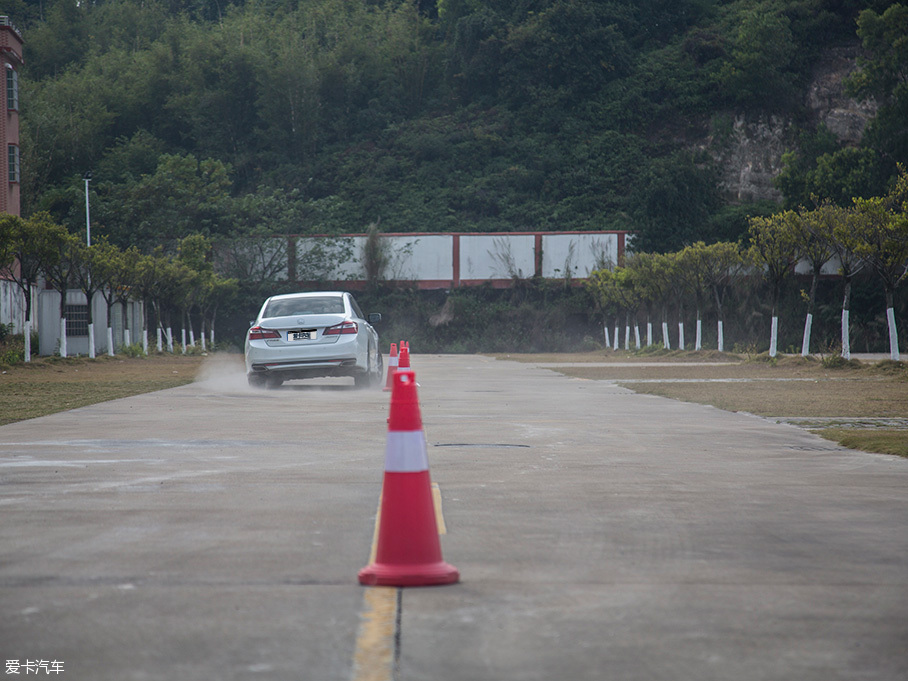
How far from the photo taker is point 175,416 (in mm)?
14445

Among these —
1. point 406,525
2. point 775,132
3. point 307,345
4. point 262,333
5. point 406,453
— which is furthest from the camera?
point 775,132

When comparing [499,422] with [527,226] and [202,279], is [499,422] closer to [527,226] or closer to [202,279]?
[202,279]

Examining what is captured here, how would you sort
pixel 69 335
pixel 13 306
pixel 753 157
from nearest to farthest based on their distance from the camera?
pixel 13 306
pixel 69 335
pixel 753 157

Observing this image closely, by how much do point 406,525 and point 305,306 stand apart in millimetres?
15699

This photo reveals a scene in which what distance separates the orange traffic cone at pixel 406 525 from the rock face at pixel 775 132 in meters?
77.0

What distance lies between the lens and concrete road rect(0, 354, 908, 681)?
3.93 m

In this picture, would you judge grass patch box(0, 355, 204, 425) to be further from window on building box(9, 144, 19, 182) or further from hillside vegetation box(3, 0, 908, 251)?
hillside vegetation box(3, 0, 908, 251)

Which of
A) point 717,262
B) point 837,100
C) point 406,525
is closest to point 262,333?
point 406,525

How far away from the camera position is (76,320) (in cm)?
4631

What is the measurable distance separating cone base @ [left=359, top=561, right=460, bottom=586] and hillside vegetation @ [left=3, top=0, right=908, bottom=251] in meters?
→ 61.1

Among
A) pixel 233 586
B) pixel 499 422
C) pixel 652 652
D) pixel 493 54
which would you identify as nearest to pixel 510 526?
pixel 233 586

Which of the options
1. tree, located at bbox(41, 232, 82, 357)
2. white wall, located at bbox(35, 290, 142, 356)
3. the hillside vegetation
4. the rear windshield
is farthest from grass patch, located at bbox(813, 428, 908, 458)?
the hillside vegetation

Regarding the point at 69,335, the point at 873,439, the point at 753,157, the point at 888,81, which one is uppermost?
the point at 888,81

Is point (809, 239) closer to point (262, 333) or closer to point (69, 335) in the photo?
point (262, 333)
